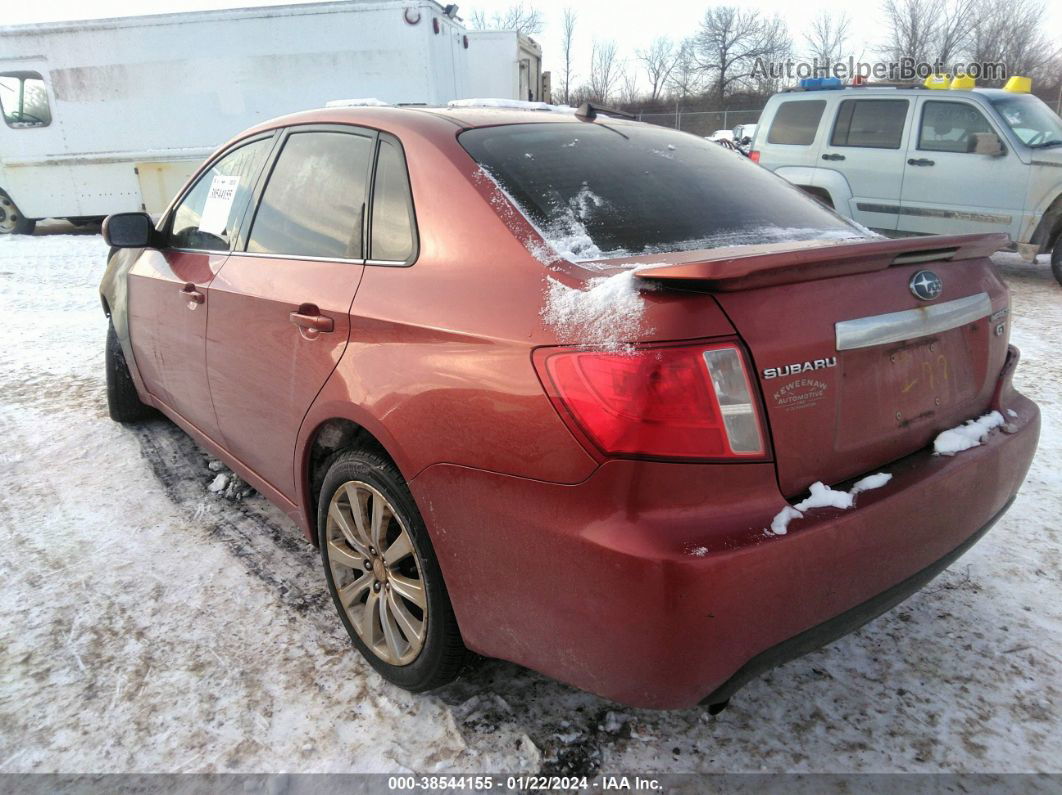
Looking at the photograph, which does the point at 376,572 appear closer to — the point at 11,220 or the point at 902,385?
the point at 902,385

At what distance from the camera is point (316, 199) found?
8.11 feet

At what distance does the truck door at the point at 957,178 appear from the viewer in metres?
7.21

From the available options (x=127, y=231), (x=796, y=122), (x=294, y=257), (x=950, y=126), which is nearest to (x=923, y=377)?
(x=294, y=257)

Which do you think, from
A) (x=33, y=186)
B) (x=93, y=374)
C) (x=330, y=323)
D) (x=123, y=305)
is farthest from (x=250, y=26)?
(x=330, y=323)

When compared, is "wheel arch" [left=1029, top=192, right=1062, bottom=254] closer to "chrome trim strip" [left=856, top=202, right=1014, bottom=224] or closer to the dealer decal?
"chrome trim strip" [left=856, top=202, right=1014, bottom=224]

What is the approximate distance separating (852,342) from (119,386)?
402 centimetres

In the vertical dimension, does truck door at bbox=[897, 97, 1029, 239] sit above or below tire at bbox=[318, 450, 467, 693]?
above

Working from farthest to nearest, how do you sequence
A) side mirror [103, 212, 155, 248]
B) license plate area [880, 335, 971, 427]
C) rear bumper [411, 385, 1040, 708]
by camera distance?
side mirror [103, 212, 155, 248] < license plate area [880, 335, 971, 427] < rear bumper [411, 385, 1040, 708]

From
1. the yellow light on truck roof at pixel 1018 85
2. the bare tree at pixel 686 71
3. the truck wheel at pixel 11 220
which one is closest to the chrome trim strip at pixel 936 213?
the yellow light on truck roof at pixel 1018 85

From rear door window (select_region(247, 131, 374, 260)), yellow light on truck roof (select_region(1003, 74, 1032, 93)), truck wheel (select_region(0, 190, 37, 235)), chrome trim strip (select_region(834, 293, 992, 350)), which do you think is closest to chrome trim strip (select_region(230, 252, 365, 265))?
rear door window (select_region(247, 131, 374, 260))

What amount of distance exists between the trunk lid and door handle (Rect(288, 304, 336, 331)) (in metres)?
1.05

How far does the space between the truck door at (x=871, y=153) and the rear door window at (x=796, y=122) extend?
0.26 m

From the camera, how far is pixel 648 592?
1437 millimetres

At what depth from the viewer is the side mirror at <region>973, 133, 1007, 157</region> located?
7.14m
